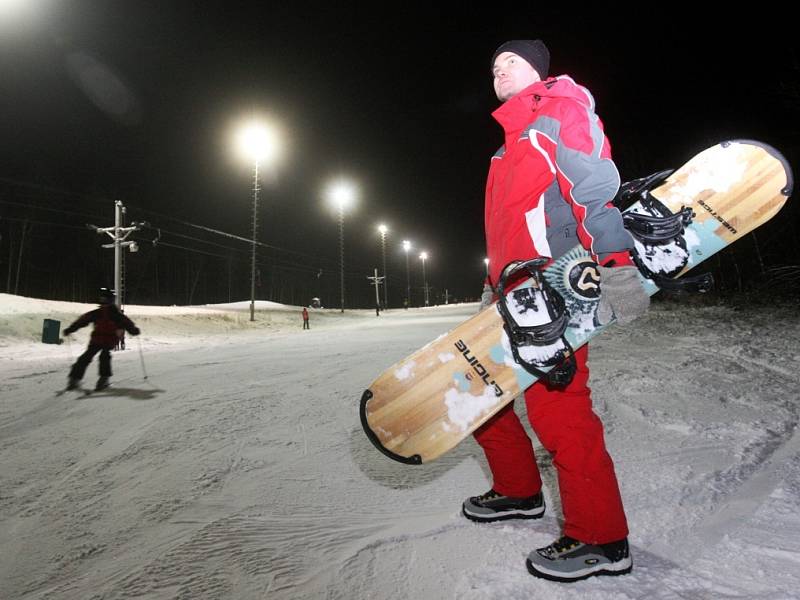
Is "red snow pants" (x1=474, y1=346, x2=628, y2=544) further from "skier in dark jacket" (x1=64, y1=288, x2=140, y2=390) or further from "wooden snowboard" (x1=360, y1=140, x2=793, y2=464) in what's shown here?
"skier in dark jacket" (x1=64, y1=288, x2=140, y2=390)

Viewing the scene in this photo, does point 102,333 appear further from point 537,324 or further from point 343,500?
point 537,324

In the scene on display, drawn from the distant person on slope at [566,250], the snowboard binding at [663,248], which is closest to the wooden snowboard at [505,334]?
the snowboard binding at [663,248]

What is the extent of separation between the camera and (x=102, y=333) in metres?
7.09

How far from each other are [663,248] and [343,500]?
209 cm

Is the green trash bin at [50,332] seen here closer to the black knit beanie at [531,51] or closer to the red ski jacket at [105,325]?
the red ski jacket at [105,325]

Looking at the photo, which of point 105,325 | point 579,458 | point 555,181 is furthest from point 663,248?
point 105,325

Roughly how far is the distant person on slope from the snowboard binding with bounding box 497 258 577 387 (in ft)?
0.19

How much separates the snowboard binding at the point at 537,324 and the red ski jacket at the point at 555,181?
0.14 m

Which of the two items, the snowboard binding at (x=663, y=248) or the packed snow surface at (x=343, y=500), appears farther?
the snowboard binding at (x=663, y=248)

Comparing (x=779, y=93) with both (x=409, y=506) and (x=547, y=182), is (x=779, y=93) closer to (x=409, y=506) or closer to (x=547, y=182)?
(x=547, y=182)

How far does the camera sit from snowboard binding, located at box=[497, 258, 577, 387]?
1.85 m

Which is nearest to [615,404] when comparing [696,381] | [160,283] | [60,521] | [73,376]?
[696,381]

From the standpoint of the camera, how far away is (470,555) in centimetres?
185

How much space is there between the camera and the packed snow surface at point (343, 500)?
67.2 inches
